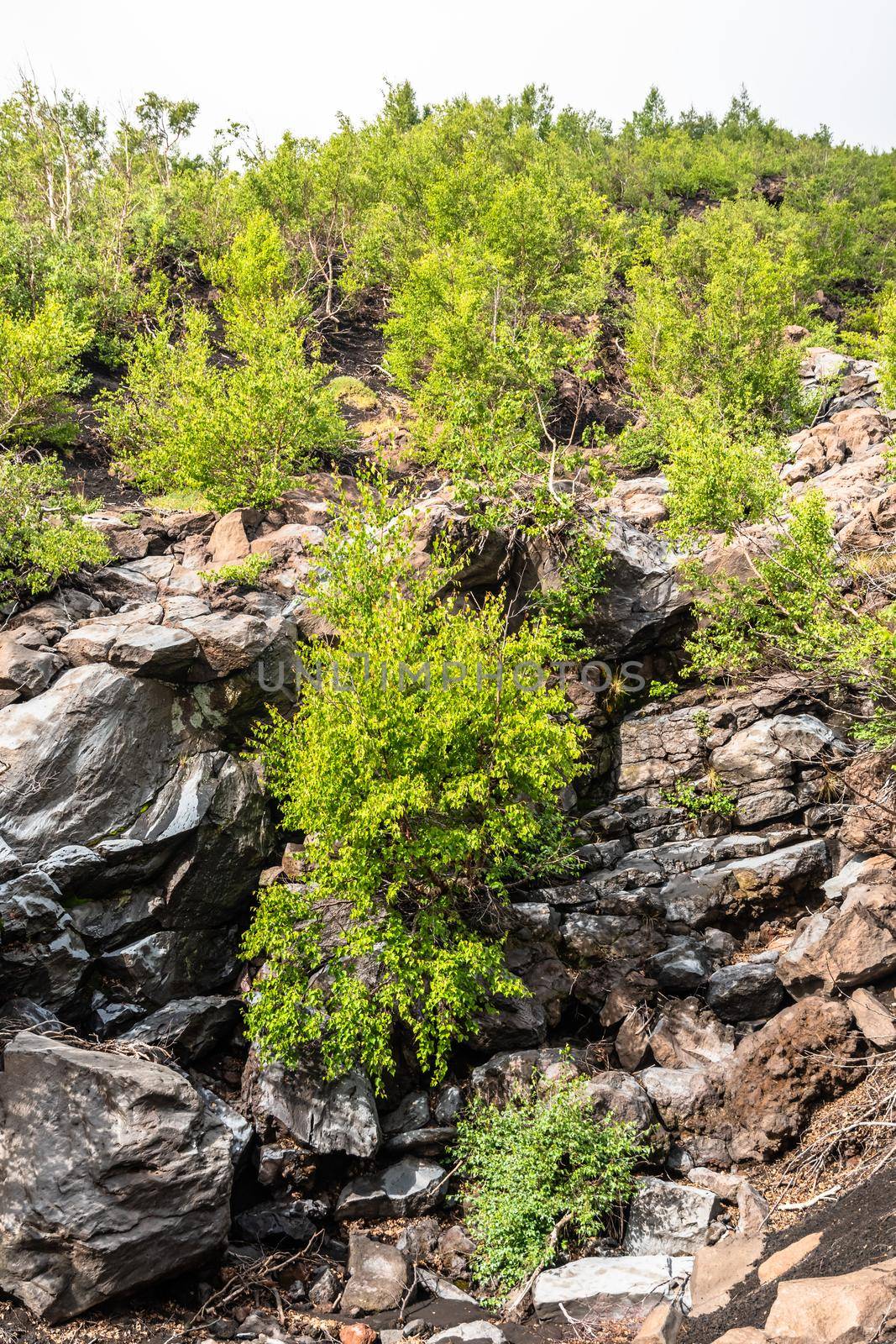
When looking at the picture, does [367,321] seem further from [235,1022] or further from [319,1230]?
[319,1230]

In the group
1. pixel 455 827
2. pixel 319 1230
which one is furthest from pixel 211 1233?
pixel 455 827

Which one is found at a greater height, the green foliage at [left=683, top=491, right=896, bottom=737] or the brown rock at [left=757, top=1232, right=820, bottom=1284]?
the green foliage at [left=683, top=491, right=896, bottom=737]

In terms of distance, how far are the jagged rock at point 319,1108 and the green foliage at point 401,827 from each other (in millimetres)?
513

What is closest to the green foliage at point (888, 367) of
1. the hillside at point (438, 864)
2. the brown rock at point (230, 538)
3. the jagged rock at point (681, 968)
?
the hillside at point (438, 864)

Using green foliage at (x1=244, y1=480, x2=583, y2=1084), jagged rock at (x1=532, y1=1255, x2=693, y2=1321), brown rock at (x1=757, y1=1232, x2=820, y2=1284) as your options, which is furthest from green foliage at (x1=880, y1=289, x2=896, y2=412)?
jagged rock at (x1=532, y1=1255, x2=693, y2=1321)

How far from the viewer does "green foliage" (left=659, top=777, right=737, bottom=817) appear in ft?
62.1

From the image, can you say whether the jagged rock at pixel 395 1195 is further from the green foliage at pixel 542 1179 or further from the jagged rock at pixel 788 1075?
the jagged rock at pixel 788 1075

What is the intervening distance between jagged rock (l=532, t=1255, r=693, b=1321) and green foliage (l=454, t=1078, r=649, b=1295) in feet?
1.46

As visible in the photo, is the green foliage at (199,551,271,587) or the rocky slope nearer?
the rocky slope

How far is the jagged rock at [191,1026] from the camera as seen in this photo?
47.9ft

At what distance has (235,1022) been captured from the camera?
15.8 meters

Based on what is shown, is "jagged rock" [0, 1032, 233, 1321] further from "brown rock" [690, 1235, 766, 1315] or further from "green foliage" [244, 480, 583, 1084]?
"brown rock" [690, 1235, 766, 1315]

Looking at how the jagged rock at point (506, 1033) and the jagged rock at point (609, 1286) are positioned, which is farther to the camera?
the jagged rock at point (506, 1033)

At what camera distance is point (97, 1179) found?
34.2 feet
